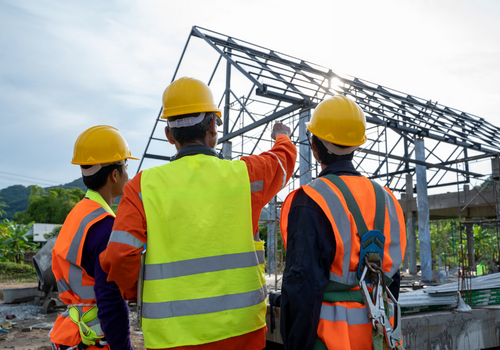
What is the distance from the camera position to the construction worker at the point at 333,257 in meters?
1.67

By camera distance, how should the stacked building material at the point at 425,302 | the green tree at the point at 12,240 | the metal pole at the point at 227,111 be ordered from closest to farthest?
the stacked building material at the point at 425,302, the metal pole at the point at 227,111, the green tree at the point at 12,240

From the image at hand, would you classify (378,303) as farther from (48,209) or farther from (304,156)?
(48,209)

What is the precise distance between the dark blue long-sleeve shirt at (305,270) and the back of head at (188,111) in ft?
2.08

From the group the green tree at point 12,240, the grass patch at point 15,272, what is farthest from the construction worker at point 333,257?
the green tree at point 12,240

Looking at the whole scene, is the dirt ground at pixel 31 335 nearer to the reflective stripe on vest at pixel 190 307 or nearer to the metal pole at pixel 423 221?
the reflective stripe on vest at pixel 190 307

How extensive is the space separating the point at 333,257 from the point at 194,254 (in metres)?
0.64

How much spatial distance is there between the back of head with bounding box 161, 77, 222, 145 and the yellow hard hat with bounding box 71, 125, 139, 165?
22.1 inches

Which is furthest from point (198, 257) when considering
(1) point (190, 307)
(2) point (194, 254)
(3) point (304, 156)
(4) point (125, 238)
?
(3) point (304, 156)

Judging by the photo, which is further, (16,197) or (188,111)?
(16,197)

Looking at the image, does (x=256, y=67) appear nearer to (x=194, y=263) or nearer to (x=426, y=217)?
(x=426, y=217)

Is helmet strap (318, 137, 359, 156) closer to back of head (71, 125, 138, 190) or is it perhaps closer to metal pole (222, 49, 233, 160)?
back of head (71, 125, 138, 190)

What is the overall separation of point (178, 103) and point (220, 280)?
916 mm

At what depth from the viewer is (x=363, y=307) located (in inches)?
68.7

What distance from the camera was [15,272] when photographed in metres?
18.6
